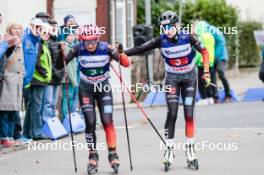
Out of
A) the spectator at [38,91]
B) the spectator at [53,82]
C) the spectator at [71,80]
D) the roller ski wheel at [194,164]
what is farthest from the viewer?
the spectator at [71,80]

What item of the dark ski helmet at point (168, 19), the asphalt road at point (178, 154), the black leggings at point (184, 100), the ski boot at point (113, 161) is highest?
the dark ski helmet at point (168, 19)

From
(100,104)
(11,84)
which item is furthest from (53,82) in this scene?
(100,104)

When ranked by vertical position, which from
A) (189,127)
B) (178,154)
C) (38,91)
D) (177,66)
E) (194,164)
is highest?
(177,66)

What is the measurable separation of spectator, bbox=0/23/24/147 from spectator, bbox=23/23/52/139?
73 cm

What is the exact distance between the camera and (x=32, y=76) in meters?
13.6

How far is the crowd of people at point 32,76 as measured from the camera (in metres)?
13.0

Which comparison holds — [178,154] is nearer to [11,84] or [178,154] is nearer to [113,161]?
[113,161]

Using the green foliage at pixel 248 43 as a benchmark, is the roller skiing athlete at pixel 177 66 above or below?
above

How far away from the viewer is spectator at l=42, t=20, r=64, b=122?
14.3m

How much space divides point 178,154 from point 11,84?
2.92m

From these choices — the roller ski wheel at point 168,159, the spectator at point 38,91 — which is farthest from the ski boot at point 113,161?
the spectator at point 38,91

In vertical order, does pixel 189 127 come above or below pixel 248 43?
above

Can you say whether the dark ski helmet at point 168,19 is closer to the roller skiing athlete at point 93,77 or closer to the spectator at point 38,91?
the roller skiing athlete at point 93,77

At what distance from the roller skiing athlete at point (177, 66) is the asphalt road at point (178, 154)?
56 cm
